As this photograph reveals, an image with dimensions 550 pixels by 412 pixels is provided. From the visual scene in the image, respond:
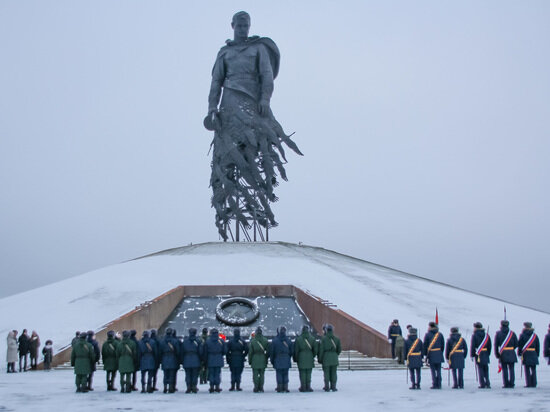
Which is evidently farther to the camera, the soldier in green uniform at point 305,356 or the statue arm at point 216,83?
the statue arm at point 216,83

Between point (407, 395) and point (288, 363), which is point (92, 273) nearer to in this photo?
point (288, 363)

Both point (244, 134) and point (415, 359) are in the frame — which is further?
point (244, 134)

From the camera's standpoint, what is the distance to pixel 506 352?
449 inches

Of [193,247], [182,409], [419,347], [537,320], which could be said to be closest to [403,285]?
[537,320]

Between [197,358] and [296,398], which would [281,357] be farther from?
[197,358]

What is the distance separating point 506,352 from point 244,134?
22.3m

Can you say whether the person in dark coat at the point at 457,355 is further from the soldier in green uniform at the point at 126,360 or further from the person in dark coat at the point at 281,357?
the soldier in green uniform at the point at 126,360

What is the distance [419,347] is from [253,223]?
2148 cm

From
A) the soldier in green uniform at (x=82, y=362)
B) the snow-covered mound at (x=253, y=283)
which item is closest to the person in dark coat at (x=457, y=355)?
the soldier in green uniform at (x=82, y=362)

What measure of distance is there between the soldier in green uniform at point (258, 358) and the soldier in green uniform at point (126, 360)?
1.88 metres

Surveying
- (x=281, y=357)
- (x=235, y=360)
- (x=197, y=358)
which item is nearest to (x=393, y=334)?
(x=281, y=357)

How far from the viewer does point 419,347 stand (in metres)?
11.8

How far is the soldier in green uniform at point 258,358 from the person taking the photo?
11.5 m

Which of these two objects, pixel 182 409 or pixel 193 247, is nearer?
pixel 182 409
